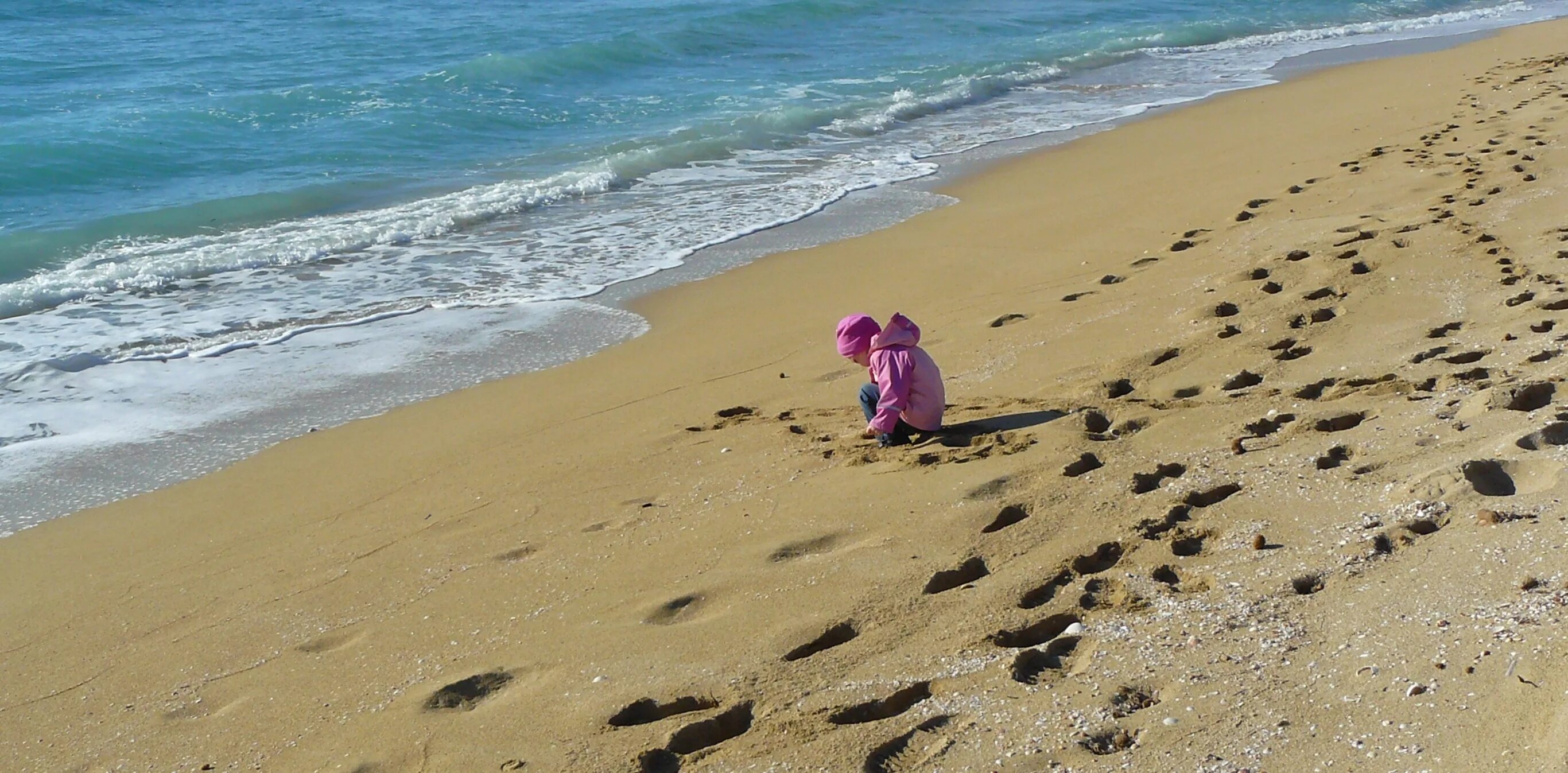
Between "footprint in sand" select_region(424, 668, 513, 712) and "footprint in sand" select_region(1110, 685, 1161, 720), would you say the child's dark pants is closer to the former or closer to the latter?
"footprint in sand" select_region(424, 668, 513, 712)

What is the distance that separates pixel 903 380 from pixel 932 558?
3.65ft

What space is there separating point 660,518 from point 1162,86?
13033 mm

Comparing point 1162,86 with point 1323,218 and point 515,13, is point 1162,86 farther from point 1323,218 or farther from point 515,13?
point 515,13

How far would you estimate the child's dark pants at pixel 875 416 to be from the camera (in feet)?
14.9

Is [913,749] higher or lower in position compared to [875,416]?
lower

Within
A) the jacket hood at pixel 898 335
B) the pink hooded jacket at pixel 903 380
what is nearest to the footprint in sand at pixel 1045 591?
the pink hooded jacket at pixel 903 380

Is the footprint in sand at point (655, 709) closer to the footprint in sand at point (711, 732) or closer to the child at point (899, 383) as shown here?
the footprint in sand at point (711, 732)

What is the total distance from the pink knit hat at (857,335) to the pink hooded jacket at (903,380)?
3 cm

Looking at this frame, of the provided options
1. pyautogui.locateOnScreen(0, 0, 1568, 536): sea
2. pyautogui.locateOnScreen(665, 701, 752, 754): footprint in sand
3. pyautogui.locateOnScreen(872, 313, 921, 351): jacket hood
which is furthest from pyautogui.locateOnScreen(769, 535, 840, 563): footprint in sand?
pyautogui.locateOnScreen(0, 0, 1568, 536): sea

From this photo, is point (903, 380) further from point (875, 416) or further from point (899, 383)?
point (875, 416)

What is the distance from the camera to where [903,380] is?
4504 millimetres

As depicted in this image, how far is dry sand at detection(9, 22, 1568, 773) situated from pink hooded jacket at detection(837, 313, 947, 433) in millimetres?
135

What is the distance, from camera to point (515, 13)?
72.5ft

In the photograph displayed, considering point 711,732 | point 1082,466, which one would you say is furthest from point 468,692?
point 1082,466
